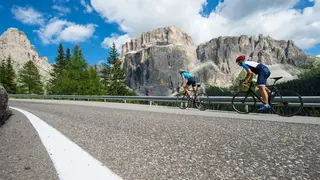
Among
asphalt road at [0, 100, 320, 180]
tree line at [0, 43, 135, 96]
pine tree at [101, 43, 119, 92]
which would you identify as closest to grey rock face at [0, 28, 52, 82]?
tree line at [0, 43, 135, 96]

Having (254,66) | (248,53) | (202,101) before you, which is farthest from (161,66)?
(254,66)

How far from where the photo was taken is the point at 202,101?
901 centimetres

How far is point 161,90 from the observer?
6560 inches

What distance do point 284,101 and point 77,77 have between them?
37809 mm

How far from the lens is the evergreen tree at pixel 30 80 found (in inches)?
1873

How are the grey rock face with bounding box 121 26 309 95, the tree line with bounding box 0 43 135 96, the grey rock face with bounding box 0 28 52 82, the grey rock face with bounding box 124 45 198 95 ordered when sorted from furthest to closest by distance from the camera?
1. the grey rock face with bounding box 124 45 198 95
2. the grey rock face with bounding box 121 26 309 95
3. the grey rock face with bounding box 0 28 52 82
4. the tree line with bounding box 0 43 135 96

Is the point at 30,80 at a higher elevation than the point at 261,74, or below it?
higher

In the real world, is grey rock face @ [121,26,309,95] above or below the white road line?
above

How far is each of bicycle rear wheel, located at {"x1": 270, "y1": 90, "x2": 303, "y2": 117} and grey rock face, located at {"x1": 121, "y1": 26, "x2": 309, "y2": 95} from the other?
495 feet

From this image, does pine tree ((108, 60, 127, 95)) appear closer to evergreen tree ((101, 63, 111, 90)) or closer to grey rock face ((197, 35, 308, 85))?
evergreen tree ((101, 63, 111, 90))

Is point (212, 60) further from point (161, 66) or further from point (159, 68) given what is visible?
point (159, 68)

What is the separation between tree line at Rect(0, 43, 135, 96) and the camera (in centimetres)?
3341

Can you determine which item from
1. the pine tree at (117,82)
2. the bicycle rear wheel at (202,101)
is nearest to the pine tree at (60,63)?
the pine tree at (117,82)

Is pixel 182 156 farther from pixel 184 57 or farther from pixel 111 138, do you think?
pixel 184 57
